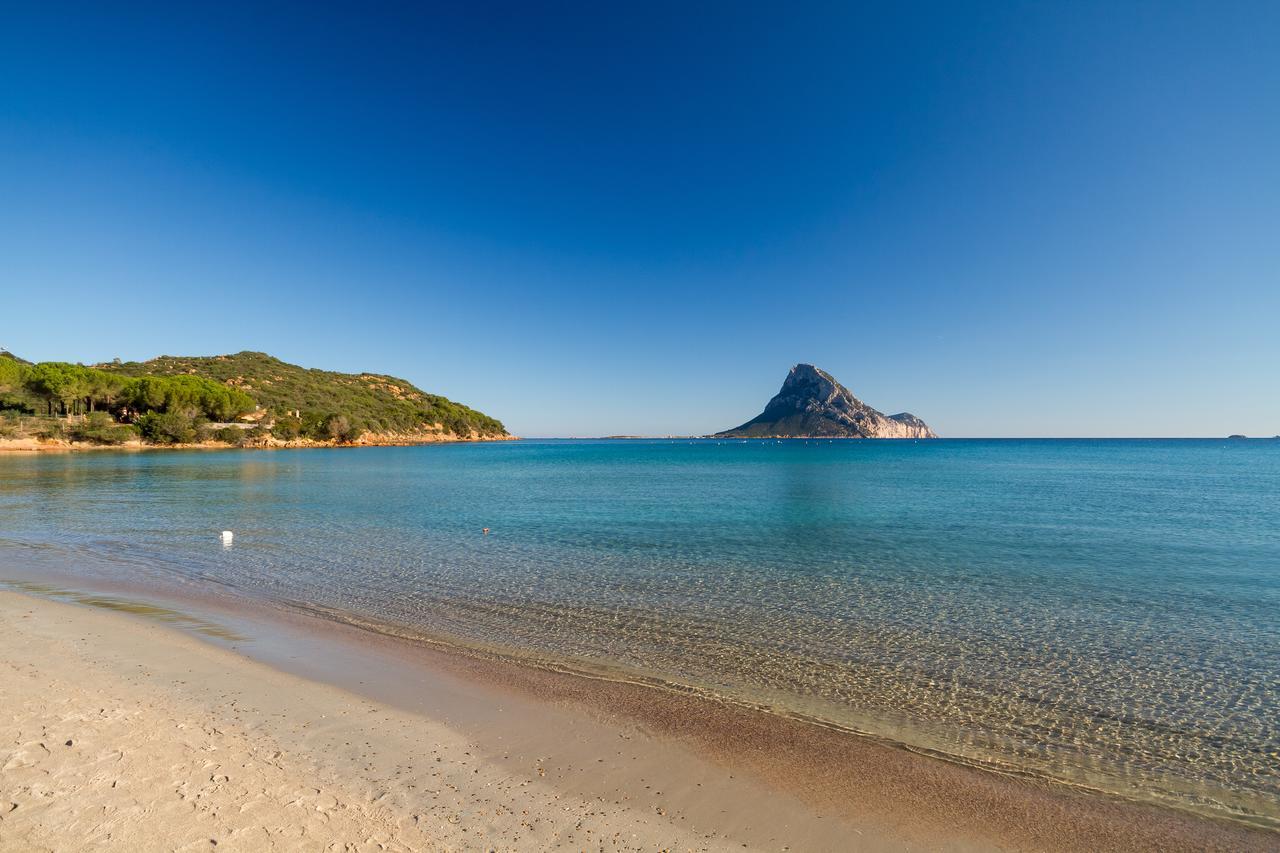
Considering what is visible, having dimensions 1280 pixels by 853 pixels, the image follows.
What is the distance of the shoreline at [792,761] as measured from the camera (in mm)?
4926

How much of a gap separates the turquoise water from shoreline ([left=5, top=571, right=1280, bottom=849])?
1.55 feet

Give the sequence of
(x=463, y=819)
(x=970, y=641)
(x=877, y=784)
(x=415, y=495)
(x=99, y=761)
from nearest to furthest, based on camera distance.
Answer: (x=463, y=819) < (x=99, y=761) < (x=877, y=784) < (x=970, y=641) < (x=415, y=495)

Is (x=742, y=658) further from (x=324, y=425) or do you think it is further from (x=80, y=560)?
(x=324, y=425)

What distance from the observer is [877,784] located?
5.57 metres

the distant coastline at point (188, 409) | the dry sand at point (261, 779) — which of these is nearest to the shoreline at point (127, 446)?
the distant coastline at point (188, 409)

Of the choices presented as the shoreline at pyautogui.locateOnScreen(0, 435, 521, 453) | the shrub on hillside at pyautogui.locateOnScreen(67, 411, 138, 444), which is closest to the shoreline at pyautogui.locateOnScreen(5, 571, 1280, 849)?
the shoreline at pyautogui.locateOnScreen(0, 435, 521, 453)

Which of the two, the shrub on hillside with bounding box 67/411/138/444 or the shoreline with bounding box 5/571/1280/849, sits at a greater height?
the shrub on hillside with bounding box 67/411/138/444

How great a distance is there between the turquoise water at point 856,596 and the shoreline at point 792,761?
47 centimetres

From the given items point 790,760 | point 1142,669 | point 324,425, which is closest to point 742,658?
point 790,760

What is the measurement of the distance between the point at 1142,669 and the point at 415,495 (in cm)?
3268

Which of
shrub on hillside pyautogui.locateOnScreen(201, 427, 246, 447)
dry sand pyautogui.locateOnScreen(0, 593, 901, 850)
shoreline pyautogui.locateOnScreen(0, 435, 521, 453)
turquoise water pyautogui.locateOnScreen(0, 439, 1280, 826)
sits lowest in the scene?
turquoise water pyautogui.locateOnScreen(0, 439, 1280, 826)

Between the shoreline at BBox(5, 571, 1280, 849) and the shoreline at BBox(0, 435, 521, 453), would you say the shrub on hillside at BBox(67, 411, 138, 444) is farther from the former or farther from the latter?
the shoreline at BBox(5, 571, 1280, 849)

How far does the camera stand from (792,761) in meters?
5.92

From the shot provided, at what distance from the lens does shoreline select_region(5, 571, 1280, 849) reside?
16.2 feet
